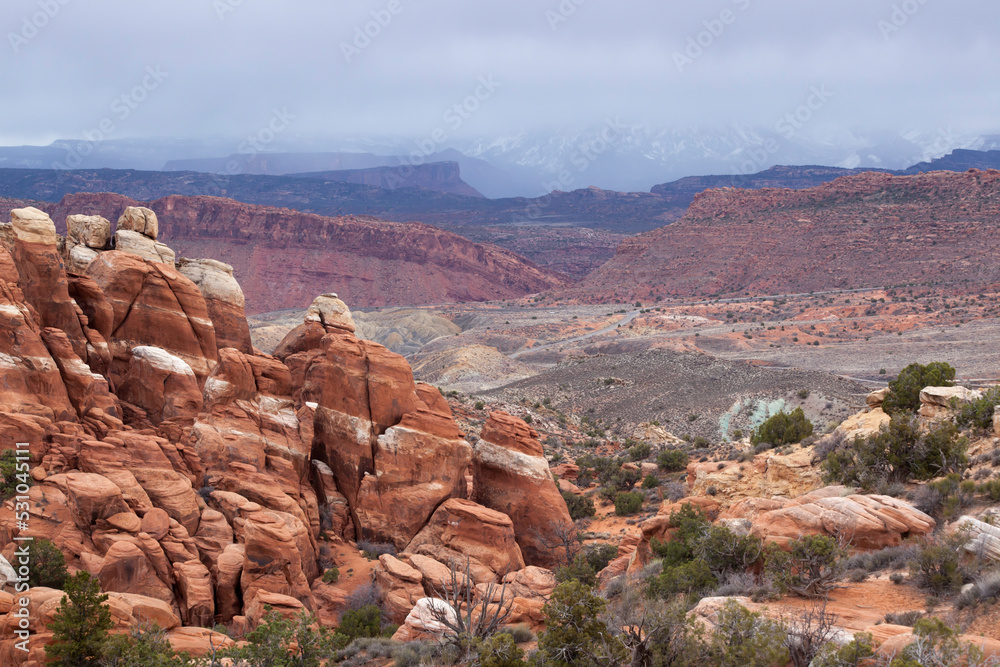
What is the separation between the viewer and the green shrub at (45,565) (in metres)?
13.5

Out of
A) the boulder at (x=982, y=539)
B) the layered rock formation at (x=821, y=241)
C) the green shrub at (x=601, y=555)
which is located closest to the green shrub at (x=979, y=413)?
the boulder at (x=982, y=539)

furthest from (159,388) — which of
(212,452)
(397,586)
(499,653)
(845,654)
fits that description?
(845,654)

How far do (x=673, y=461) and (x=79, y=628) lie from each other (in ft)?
86.9

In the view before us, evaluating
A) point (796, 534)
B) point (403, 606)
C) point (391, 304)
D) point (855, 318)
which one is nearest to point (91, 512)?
point (403, 606)

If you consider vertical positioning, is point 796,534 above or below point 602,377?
above

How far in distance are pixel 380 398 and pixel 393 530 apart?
4359mm

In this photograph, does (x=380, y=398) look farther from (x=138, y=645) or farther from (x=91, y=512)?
(x=138, y=645)

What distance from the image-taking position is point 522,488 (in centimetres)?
2312

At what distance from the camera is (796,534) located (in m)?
13.6

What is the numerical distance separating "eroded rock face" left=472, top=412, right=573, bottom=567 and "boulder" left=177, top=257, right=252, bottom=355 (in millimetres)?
9675

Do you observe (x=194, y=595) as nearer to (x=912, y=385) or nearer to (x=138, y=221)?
(x=138, y=221)

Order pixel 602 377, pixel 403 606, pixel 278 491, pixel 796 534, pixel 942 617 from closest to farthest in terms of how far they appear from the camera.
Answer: pixel 942 617 → pixel 796 534 → pixel 403 606 → pixel 278 491 → pixel 602 377

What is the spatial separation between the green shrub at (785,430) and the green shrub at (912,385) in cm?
357

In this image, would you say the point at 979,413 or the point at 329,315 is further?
the point at 329,315
